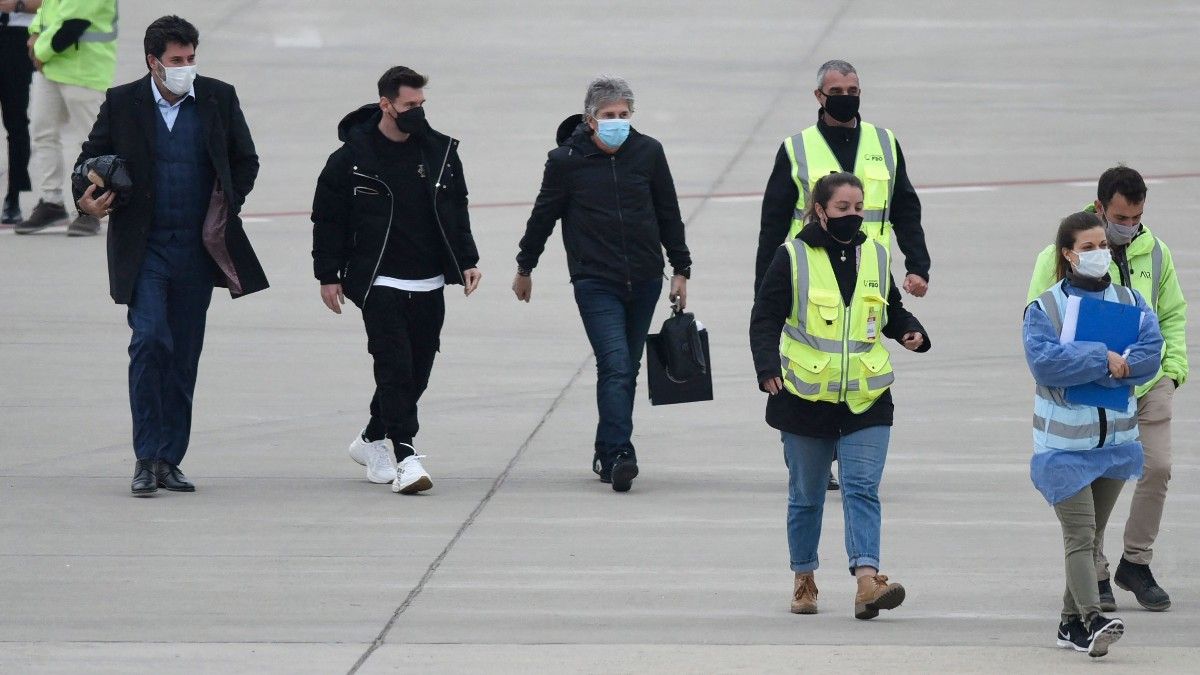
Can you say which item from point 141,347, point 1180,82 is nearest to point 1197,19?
point 1180,82

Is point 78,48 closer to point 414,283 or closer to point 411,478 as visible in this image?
point 414,283

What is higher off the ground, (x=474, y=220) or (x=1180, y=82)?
(x=1180, y=82)

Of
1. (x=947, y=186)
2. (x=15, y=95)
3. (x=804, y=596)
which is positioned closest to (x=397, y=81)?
(x=804, y=596)

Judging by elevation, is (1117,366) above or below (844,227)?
below

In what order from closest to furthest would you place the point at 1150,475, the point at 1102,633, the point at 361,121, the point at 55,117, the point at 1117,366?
the point at 1102,633, the point at 1117,366, the point at 1150,475, the point at 361,121, the point at 55,117

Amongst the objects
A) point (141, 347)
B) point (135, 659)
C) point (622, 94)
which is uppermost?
point (622, 94)

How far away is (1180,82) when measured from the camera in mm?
18047

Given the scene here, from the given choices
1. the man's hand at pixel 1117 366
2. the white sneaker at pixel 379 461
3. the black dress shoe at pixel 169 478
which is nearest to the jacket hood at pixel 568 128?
the white sneaker at pixel 379 461

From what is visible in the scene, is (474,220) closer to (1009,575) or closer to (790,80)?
(790,80)

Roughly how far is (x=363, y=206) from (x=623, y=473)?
61.3 inches

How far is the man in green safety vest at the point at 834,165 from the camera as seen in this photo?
812cm

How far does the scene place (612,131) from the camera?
334 inches

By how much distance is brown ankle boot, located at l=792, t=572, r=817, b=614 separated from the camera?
671cm

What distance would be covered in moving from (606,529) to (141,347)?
2102 millimetres
